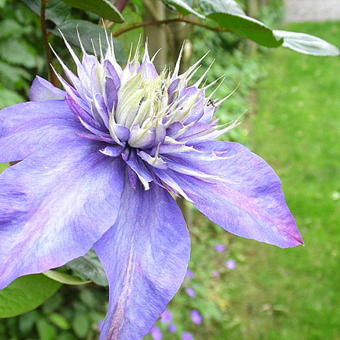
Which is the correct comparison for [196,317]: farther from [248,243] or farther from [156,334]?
[248,243]

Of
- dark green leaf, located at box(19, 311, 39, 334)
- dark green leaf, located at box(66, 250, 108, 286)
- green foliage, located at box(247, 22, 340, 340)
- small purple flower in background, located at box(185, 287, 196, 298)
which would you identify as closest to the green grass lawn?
green foliage, located at box(247, 22, 340, 340)

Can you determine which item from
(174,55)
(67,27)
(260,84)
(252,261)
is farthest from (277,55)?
(67,27)

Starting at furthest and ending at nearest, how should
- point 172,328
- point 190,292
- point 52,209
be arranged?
1. point 190,292
2. point 172,328
3. point 52,209

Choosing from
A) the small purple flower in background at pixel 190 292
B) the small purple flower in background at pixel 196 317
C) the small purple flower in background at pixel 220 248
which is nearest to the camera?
the small purple flower in background at pixel 196 317

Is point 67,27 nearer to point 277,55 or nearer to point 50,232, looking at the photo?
point 50,232

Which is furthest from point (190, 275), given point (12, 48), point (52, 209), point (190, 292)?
point (52, 209)

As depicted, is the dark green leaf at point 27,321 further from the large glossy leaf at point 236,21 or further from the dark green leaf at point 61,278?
the large glossy leaf at point 236,21

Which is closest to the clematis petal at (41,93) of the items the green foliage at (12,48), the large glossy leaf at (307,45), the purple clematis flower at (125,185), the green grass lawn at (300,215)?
the purple clematis flower at (125,185)
